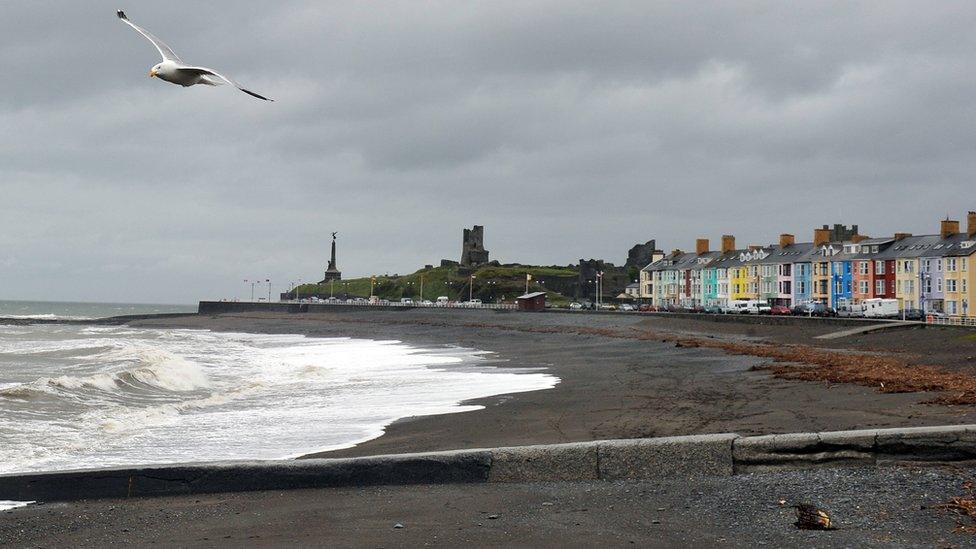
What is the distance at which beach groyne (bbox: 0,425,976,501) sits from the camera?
775cm

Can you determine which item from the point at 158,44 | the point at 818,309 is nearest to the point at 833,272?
the point at 818,309

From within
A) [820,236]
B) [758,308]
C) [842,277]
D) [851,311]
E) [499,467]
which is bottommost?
[499,467]

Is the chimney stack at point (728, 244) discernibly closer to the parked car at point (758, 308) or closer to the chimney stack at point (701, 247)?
the chimney stack at point (701, 247)

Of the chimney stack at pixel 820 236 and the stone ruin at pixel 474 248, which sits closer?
the chimney stack at pixel 820 236

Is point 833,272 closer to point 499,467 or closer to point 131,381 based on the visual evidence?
point 131,381

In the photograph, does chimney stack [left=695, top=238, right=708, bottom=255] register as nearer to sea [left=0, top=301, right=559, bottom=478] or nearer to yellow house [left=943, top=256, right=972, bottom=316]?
yellow house [left=943, top=256, right=972, bottom=316]

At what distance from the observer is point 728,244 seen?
110312 mm

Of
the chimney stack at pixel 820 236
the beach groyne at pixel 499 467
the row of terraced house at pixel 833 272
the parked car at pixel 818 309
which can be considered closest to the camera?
the beach groyne at pixel 499 467

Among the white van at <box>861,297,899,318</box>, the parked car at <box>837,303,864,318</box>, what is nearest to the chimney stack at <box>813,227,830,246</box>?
the parked car at <box>837,303,864,318</box>

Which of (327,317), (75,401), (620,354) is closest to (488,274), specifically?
(327,317)

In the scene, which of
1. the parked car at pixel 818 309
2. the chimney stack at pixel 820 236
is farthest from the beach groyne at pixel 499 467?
the chimney stack at pixel 820 236

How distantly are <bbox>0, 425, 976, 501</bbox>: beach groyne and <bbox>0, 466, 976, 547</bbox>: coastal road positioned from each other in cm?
15

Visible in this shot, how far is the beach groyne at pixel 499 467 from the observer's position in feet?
25.4

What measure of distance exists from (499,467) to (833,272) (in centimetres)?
8663
